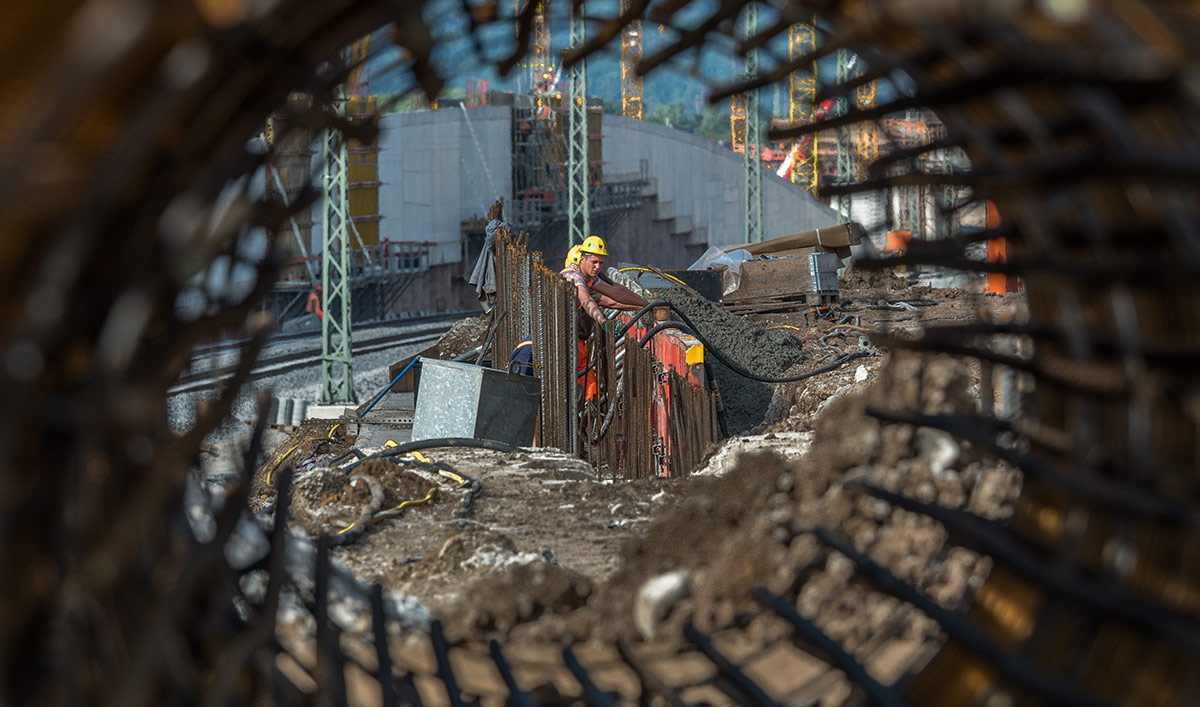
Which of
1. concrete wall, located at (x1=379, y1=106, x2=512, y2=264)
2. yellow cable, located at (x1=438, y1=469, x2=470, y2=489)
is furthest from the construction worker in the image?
concrete wall, located at (x1=379, y1=106, x2=512, y2=264)

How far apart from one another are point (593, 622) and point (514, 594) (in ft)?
1.50

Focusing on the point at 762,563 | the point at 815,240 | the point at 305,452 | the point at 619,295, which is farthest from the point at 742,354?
the point at 762,563

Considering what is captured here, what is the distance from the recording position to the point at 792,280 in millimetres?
20000

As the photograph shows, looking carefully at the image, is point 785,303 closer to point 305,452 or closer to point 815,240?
point 815,240

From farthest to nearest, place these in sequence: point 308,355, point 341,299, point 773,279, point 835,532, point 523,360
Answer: point 308,355
point 773,279
point 341,299
point 523,360
point 835,532

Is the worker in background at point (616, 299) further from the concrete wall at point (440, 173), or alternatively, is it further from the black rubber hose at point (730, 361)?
the concrete wall at point (440, 173)

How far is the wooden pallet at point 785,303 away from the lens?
19.6 m

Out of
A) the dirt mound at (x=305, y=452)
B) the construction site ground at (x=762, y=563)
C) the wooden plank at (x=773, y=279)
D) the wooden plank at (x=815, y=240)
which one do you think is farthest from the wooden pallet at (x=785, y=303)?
the construction site ground at (x=762, y=563)

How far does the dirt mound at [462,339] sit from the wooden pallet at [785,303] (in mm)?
5097

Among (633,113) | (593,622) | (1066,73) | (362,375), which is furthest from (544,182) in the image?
(1066,73)

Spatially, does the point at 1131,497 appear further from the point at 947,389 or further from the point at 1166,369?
the point at 947,389

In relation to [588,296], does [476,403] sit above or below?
below

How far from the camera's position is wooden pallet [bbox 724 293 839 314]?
19.6 meters

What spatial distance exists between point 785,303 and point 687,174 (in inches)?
1121
